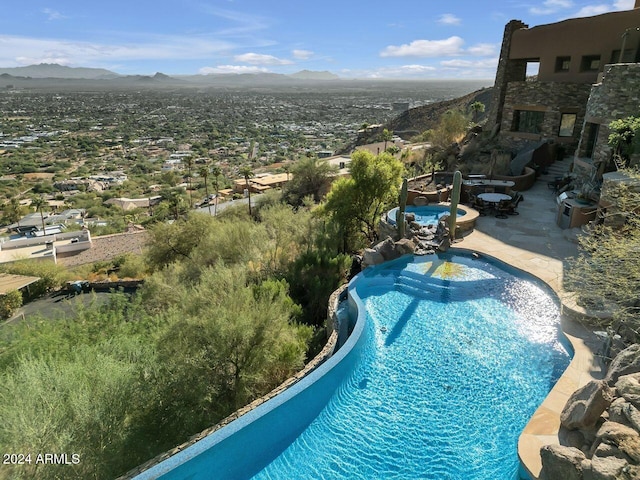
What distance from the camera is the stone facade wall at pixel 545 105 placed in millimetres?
20359

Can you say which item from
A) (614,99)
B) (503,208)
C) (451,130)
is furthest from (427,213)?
(451,130)

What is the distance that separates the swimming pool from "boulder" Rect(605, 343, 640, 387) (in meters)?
1.35

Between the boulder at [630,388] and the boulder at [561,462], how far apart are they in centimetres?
96

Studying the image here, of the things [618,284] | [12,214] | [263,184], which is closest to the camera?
[618,284]

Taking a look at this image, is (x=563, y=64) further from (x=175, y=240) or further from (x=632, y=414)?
(x=632, y=414)

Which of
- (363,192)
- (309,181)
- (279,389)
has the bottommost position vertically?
(279,389)

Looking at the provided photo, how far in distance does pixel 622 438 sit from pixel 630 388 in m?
0.92

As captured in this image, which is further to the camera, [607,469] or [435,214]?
[435,214]

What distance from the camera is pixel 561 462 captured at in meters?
4.75

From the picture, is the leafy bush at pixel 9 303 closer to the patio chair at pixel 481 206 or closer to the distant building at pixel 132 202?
the patio chair at pixel 481 206

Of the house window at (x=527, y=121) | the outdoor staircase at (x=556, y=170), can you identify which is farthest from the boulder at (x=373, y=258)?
the house window at (x=527, y=121)

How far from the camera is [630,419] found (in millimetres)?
4766

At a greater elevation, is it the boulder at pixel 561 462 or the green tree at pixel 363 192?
the green tree at pixel 363 192

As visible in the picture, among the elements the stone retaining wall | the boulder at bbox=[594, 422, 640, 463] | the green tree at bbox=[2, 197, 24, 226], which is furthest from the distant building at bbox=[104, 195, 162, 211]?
the boulder at bbox=[594, 422, 640, 463]
